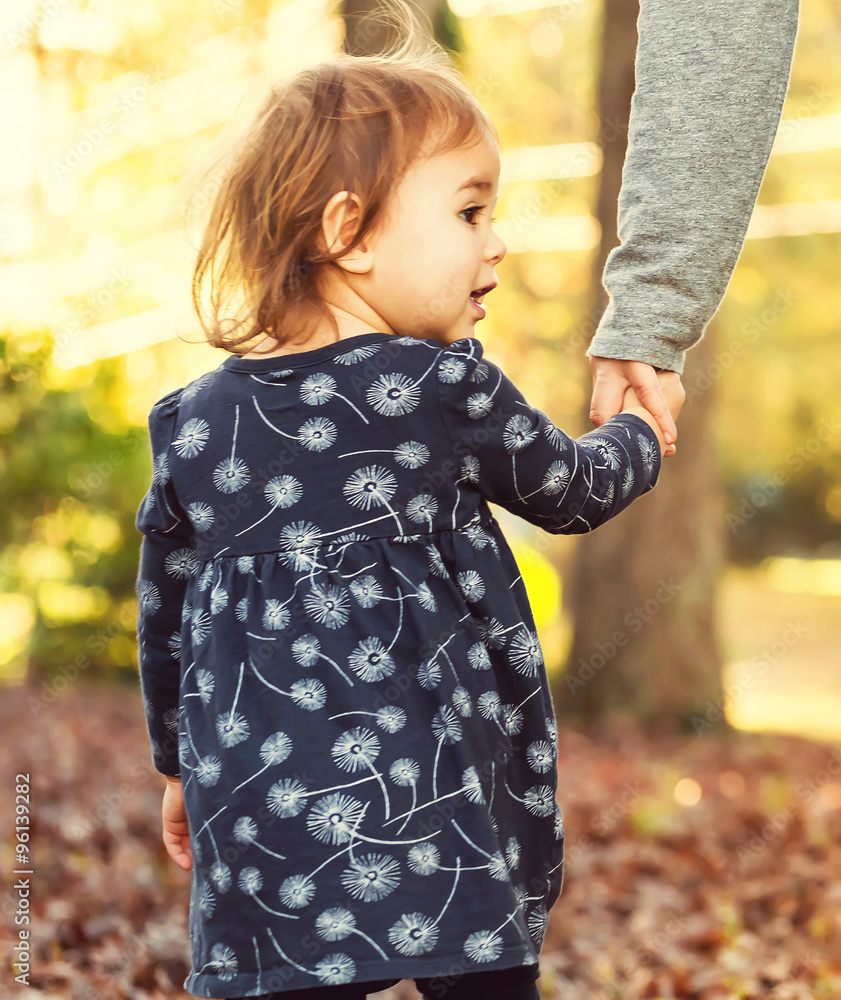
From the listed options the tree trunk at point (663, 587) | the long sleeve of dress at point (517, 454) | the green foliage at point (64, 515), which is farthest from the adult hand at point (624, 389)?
the tree trunk at point (663, 587)

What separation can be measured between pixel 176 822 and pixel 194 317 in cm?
88

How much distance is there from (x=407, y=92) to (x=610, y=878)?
2982 mm

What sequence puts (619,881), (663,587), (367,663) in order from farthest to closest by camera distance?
(663,587), (619,881), (367,663)

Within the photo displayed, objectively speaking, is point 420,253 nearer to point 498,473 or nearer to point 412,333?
point 412,333

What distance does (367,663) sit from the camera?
146cm

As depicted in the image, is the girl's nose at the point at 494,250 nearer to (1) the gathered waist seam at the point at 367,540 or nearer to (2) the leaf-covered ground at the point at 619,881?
(1) the gathered waist seam at the point at 367,540

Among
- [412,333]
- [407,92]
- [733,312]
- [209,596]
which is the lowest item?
[733,312]

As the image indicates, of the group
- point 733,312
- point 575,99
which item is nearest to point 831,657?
point 733,312

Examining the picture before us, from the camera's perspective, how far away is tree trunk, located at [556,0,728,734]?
6379 mm

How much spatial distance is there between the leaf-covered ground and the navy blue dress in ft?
5.23

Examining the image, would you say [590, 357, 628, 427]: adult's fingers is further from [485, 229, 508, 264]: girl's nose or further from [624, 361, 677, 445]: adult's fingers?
[485, 229, 508, 264]: girl's nose

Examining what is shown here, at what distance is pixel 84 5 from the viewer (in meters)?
5.75

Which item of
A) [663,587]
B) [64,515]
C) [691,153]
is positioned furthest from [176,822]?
[663,587]

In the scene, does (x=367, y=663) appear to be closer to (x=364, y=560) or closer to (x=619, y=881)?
(x=364, y=560)
